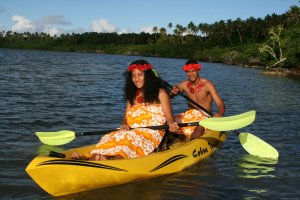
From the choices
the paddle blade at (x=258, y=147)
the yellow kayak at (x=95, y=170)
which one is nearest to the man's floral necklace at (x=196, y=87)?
the paddle blade at (x=258, y=147)

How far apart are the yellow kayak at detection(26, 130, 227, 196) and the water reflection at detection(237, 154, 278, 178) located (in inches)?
46.9

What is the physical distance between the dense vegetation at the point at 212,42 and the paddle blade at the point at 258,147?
1839 inches

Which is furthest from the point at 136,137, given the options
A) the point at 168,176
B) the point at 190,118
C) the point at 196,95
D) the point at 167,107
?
the point at 196,95

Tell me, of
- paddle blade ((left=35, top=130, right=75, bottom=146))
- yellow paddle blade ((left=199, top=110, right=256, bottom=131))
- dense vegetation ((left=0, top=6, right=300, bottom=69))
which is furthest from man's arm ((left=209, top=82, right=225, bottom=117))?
dense vegetation ((left=0, top=6, right=300, bottom=69))

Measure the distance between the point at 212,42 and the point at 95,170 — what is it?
10694 cm

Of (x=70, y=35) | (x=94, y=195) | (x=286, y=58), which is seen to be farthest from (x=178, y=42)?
(x=94, y=195)

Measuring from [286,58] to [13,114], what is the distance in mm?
47257

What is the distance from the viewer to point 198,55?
97.1 meters

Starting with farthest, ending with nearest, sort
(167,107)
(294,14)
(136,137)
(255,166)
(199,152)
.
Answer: (294,14), (255,166), (199,152), (167,107), (136,137)

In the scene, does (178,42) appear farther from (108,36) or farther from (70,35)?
(70,35)

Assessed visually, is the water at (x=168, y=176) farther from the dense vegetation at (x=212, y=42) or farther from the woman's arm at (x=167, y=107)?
the dense vegetation at (x=212, y=42)

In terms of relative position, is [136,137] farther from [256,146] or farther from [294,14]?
[294,14]

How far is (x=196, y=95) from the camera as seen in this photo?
27.5ft

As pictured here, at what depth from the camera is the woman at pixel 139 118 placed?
5.71 meters
